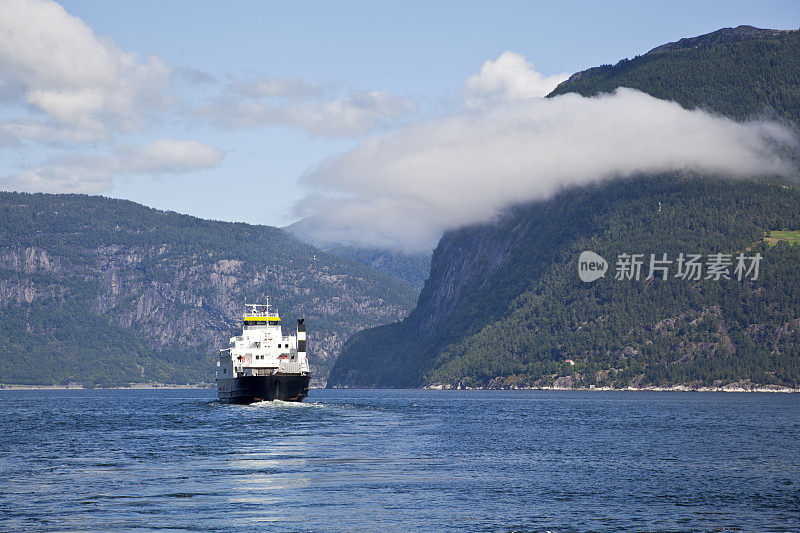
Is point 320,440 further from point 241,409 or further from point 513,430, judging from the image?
point 241,409

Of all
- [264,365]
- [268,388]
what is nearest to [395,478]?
[268,388]

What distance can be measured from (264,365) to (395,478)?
341ft

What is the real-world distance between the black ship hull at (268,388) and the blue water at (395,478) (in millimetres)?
37092

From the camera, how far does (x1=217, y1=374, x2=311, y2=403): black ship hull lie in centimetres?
16850

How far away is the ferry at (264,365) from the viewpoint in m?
170

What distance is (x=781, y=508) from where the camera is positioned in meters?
60.0

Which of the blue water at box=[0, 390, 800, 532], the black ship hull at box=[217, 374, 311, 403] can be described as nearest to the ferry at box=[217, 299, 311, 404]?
the black ship hull at box=[217, 374, 311, 403]

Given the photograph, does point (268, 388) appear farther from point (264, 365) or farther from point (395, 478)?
point (395, 478)

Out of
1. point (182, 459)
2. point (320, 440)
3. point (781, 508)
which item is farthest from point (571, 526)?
point (320, 440)

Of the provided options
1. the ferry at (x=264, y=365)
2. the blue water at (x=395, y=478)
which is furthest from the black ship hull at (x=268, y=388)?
the blue water at (x=395, y=478)

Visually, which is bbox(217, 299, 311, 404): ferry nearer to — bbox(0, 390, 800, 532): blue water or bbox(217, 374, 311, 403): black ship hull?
bbox(217, 374, 311, 403): black ship hull

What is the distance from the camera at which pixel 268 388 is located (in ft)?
557

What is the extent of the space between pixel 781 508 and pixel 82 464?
52799 mm

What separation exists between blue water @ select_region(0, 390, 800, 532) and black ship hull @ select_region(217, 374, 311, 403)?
37092 mm
